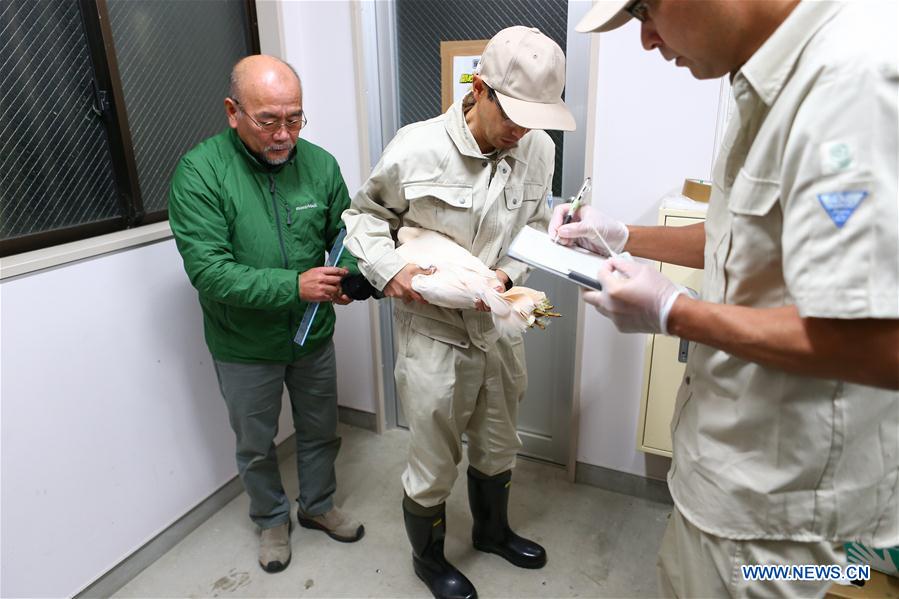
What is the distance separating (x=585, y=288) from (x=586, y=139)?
3.60ft

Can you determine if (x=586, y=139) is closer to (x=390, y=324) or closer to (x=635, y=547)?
(x=390, y=324)

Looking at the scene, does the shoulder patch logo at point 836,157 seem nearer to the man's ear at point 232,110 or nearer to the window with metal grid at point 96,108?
the man's ear at point 232,110

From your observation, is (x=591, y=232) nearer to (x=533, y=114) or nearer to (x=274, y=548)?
(x=533, y=114)

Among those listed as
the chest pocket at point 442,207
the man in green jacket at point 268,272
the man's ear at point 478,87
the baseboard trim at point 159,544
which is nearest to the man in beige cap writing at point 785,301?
the man's ear at point 478,87

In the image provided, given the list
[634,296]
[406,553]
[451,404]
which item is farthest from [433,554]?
[634,296]

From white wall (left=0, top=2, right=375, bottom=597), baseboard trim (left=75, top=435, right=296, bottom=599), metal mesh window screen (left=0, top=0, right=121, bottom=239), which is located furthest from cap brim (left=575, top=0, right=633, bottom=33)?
baseboard trim (left=75, top=435, right=296, bottom=599)

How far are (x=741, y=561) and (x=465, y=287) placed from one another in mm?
784

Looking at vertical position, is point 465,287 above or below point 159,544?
above

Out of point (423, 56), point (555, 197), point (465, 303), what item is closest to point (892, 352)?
point (465, 303)

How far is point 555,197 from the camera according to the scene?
2107mm

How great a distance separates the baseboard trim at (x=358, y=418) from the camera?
2718mm

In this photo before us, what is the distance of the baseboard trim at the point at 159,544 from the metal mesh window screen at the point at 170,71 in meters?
1.12

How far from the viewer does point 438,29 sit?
217 cm

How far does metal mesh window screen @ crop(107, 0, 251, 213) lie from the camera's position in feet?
6.23
